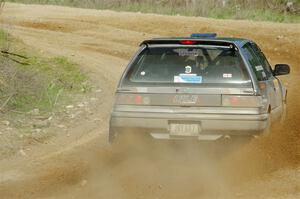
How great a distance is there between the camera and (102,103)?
15.0m

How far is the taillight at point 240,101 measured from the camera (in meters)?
9.27

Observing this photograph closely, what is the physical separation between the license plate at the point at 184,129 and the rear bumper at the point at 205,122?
5 cm

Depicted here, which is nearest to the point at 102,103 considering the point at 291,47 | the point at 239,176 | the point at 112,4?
the point at 239,176

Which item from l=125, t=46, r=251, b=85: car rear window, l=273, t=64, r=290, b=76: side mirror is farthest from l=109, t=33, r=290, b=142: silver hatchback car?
l=273, t=64, r=290, b=76: side mirror

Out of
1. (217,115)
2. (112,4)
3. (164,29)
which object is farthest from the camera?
(112,4)

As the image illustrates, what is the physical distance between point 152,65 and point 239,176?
1803 mm

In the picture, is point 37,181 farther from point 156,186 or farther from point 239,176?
point 239,176

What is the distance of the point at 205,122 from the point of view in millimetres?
9227

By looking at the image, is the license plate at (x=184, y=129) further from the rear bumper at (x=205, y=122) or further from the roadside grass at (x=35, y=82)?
the roadside grass at (x=35, y=82)

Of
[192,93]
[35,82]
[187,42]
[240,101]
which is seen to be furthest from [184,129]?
[35,82]

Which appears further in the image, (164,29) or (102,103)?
(164,29)

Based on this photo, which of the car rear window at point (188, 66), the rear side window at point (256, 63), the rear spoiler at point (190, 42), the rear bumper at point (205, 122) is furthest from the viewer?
the rear side window at point (256, 63)

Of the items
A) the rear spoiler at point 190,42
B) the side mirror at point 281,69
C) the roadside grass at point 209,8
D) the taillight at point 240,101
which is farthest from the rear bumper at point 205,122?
the roadside grass at point 209,8

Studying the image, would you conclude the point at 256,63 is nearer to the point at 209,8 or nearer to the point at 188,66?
the point at 188,66
